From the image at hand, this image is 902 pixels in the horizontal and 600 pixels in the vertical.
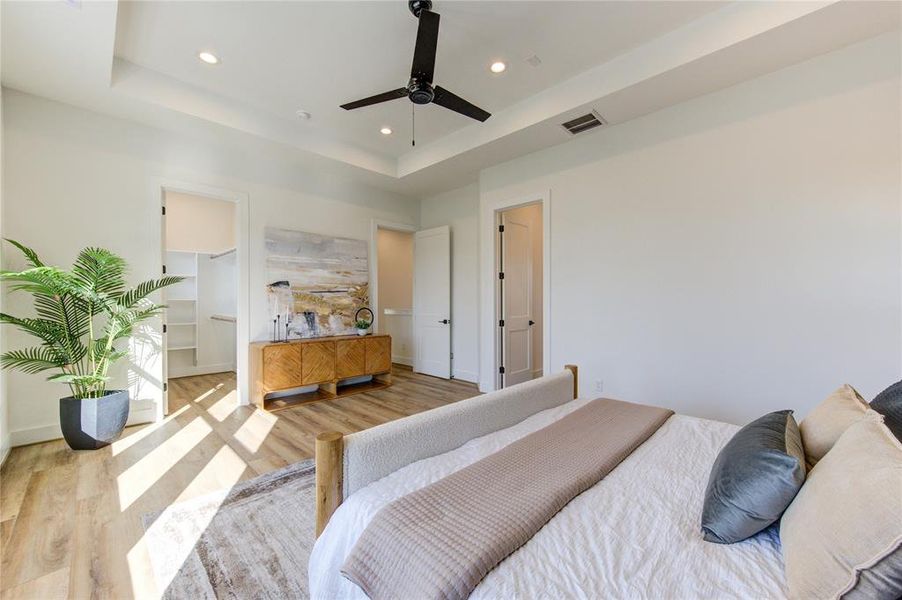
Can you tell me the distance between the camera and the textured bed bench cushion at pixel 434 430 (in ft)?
4.51

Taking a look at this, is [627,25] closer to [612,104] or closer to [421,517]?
[612,104]

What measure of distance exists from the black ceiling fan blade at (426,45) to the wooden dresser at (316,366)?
10.2ft

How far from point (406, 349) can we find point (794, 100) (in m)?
5.53

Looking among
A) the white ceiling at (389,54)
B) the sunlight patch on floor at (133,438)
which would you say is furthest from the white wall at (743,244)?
the sunlight patch on floor at (133,438)

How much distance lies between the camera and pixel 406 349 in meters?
6.53

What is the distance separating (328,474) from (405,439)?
13.1 inches

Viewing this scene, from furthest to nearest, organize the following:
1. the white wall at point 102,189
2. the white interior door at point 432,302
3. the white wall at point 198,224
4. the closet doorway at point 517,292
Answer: the white wall at point 198,224 < the white interior door at point 432,302 < the closet doorway at point 517,292 < the white wall at point 102,189

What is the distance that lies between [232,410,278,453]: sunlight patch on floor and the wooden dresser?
0.80ft

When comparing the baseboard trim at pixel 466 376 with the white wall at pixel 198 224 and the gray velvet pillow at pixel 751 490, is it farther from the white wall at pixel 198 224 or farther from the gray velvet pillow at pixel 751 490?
the white wall at pixel 198 224

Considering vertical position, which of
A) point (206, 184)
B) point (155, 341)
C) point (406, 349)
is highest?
point (206, 184)

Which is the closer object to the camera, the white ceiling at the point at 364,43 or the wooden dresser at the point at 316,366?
the white ceiling at the point at 364,43

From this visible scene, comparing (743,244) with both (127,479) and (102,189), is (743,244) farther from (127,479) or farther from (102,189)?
(102,189)

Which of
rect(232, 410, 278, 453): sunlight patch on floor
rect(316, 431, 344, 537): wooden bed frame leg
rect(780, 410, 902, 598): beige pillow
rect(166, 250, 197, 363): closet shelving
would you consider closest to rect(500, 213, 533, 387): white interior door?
rect(232, 410, 278, 453): sunlight patch on floor

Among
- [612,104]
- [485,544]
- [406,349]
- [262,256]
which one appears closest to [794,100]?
[612,104]
